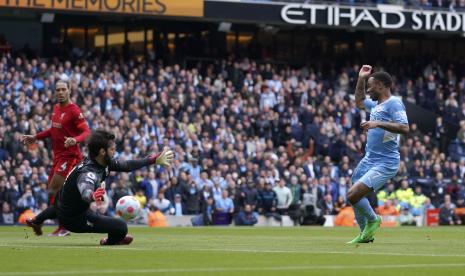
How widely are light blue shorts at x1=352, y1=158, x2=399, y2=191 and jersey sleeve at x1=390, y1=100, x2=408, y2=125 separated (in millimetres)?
709

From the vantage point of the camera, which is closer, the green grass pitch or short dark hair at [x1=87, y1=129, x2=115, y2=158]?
the green grass pitch

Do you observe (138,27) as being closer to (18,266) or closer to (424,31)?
(424,31)

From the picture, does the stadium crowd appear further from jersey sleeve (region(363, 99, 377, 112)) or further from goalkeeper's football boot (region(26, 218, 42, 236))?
jersey sleeve (region(363, 99, 377, 112))

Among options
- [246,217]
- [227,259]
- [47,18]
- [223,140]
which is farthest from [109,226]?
[47,18]

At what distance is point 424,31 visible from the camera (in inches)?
1747

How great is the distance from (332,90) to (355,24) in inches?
99.2

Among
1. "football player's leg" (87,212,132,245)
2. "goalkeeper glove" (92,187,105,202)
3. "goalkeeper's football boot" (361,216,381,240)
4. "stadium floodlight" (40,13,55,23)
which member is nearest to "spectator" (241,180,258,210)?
"stadium floodlight" (40,13,55,23)

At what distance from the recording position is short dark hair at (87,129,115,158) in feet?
45.7

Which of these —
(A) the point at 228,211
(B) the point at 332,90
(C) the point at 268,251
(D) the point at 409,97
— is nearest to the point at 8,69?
(A) the point at 228,211

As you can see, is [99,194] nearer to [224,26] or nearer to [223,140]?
[223,140]

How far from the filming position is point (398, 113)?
15562 mm

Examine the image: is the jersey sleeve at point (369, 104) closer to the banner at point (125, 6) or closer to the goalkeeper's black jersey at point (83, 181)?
the goalkeeper's black jersey at point (83, 181)

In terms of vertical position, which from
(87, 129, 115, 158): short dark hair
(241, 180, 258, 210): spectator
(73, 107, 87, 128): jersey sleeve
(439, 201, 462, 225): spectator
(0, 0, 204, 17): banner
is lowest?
(439, 201, 462, 225): spectator

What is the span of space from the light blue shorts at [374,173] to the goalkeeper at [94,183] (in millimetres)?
2936
